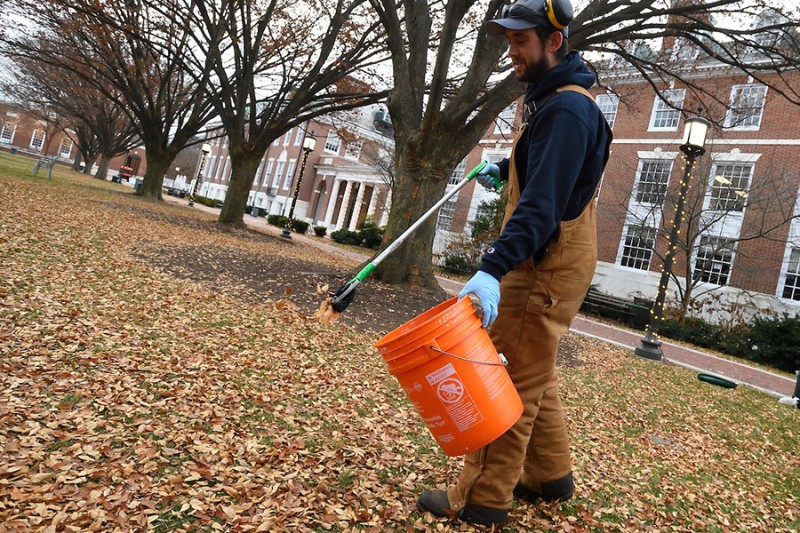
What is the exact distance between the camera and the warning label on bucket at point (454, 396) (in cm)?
205

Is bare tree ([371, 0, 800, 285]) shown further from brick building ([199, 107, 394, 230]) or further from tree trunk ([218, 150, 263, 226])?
brick building ([199, 107, 394, 230])

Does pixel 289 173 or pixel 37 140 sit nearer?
pixel 289 173

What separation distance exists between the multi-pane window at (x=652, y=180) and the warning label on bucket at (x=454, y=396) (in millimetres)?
20445

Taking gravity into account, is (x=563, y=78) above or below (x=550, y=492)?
above

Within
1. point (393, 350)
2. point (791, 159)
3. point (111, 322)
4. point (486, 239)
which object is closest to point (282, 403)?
point (393, 350)

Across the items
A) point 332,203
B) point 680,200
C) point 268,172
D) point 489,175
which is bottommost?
point 489,175

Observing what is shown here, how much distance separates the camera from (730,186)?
1856 cm

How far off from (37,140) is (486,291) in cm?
8719

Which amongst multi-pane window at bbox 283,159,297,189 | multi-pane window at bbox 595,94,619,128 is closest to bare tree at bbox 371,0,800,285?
→ multi-pane window at bbox 595,94,619,128

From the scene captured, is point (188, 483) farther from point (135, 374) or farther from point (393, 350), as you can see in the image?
point (135, 374)

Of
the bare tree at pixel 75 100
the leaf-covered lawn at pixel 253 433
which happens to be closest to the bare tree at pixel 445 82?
the leaf-covered lawn at pixel 253 433

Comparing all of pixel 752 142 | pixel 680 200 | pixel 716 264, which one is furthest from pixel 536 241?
pixel 752 142

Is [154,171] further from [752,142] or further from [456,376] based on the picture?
[752,142]

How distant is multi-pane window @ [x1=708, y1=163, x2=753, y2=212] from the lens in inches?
697
